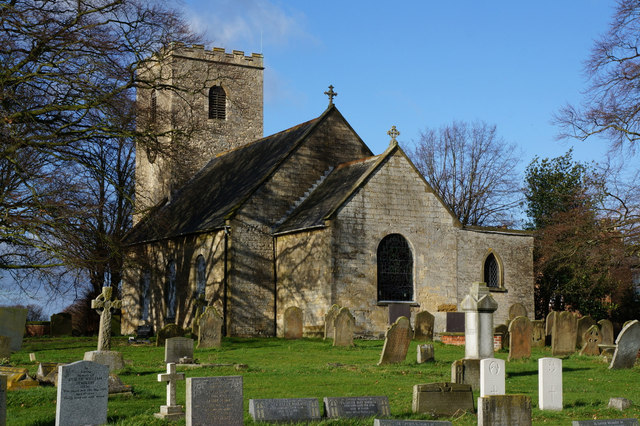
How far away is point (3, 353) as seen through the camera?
19.7m

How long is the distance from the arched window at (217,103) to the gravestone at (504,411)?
3462cm

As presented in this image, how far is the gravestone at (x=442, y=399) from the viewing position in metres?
12.3

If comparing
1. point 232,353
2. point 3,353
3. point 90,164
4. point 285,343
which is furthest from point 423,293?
point 3,353

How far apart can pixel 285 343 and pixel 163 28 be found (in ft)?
33.4

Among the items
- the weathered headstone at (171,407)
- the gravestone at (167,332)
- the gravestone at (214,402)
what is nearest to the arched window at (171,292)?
the gravestone at (167,332)

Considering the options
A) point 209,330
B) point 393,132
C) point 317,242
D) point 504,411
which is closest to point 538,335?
point 317,242

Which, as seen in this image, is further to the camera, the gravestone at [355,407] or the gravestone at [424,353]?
the gravestone at [424,353]

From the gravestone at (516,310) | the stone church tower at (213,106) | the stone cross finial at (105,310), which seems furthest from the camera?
the stone church tower at (213,106)

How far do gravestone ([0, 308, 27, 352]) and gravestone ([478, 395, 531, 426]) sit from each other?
664 inches

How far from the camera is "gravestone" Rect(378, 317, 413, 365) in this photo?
18672mm

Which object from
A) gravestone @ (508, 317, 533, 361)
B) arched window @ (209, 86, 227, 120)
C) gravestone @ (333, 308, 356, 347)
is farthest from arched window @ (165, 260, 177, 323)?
gravestone @ (508, 317, 533, 361)

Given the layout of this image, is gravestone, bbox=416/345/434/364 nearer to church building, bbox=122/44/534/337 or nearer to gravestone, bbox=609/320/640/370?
gravestone, bbox=609/320/640/370

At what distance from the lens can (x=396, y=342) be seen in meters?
18.8

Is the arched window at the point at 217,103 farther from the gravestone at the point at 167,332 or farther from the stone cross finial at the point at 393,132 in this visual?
the gravestone at the point at 167,332
